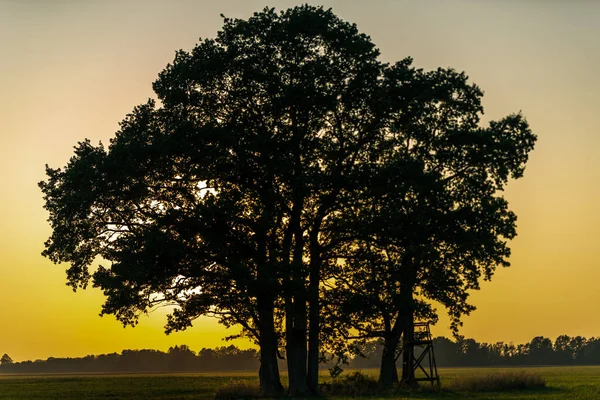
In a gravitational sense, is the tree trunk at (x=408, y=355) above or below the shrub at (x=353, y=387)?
above

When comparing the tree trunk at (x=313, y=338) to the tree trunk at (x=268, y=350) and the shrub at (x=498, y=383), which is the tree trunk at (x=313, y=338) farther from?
the shrub at (x=498, y=383)

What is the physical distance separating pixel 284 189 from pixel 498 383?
1777cm

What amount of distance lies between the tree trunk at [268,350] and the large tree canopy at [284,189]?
138 mm

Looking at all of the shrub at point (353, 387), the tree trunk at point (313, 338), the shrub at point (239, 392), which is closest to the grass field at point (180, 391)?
the shrub at point (239, 392)

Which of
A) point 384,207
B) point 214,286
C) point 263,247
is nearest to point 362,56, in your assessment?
point 384,207

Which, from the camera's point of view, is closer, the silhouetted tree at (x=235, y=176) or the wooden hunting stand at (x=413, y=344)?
the silhouetted tree at (x=235, y=176)

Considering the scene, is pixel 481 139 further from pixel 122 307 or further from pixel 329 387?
pixel 122 307

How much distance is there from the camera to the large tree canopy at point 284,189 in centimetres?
3962

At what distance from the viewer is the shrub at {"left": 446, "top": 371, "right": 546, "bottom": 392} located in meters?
45.0

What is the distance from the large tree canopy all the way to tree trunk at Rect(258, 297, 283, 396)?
14cm

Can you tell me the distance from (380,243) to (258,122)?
367 inches

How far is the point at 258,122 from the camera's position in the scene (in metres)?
41.1

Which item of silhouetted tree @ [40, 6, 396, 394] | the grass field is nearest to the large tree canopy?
silhouetted tree @ [40, 6, 396, 394]

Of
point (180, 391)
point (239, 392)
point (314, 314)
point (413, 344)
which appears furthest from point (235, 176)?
point (180, 391)
